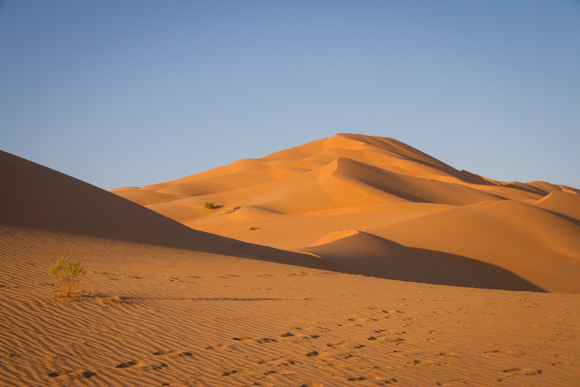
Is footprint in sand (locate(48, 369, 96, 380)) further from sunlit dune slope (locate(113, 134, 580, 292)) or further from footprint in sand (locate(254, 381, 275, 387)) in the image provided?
sunlit dune slope (locate(113, 134, 580, 292))

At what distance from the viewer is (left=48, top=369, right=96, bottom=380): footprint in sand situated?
4.19 m

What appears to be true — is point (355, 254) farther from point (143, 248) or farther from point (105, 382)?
point (105, 382)

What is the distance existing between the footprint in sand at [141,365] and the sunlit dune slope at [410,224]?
13890 millimetres

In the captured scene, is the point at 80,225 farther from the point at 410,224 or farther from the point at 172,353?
the point at 410,224

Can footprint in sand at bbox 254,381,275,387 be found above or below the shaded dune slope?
below

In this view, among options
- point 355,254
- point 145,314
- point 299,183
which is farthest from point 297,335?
point 299,183

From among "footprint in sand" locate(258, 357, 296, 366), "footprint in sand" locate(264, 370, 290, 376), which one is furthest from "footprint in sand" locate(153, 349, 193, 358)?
"footprint in sand" locate(264, 370, 290, 376)

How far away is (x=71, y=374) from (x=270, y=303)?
14.3ft

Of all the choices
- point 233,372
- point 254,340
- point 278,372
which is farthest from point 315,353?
point 233,372

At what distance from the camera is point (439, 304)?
9.04m

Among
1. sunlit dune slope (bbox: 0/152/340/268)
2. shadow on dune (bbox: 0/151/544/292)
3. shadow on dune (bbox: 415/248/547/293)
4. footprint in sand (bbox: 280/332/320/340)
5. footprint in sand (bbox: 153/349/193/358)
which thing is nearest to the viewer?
footprint in sand (bbox: 153/349/193/358)

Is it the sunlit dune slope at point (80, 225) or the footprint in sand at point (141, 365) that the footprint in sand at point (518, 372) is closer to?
the footprint in sand at point (141, 365)

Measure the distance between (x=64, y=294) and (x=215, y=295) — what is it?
8.72ft

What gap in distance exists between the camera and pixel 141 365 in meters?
4.61
